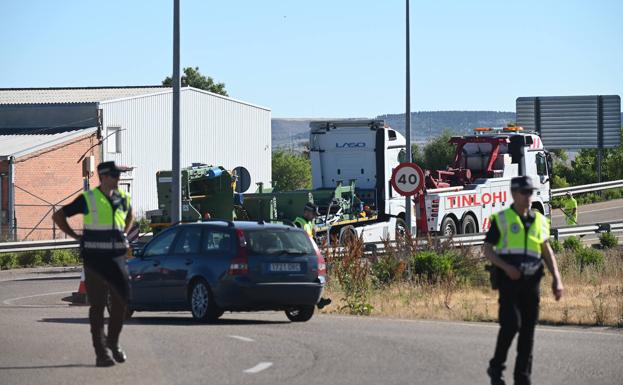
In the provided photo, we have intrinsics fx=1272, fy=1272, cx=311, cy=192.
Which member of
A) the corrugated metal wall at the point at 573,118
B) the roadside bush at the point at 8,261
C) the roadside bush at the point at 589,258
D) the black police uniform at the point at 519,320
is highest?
the corrugated metal wall at the point at 573,118

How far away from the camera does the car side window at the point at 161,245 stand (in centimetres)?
1773

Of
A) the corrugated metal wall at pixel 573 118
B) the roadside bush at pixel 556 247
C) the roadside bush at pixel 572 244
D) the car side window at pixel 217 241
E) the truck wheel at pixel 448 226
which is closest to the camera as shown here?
the car side window at pixel 217 241

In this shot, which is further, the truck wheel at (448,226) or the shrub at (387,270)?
the truck wheel at (448,226)

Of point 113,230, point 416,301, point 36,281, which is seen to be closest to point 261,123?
point 36,281

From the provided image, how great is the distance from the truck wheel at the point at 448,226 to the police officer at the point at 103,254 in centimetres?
2203

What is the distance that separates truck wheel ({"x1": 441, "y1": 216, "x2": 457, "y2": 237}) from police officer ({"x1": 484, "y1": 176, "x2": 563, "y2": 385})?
2243 cm

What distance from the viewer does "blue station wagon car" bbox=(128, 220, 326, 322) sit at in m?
16.4

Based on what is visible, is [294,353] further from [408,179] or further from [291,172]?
[291,172]

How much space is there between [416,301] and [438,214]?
12.7 meters

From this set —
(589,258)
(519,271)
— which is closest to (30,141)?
(589,258)

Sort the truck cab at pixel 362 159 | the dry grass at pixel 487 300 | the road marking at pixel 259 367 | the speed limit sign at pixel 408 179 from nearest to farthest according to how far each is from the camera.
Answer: the road marking at pixel 259 367 → the dry grass at pixel 487 300 → the speed limit sign at pixel 408 179 → the truck cab at pixel 362 159

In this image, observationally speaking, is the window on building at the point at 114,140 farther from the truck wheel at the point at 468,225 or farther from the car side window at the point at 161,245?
the car side window at the point at 161,245

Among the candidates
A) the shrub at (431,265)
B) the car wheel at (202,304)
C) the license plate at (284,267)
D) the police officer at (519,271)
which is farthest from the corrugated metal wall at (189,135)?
the police officer at (519,271)

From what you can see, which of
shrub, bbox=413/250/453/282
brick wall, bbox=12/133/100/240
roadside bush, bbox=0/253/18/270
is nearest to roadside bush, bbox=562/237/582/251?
shrub, bbox=413/250/453/282
